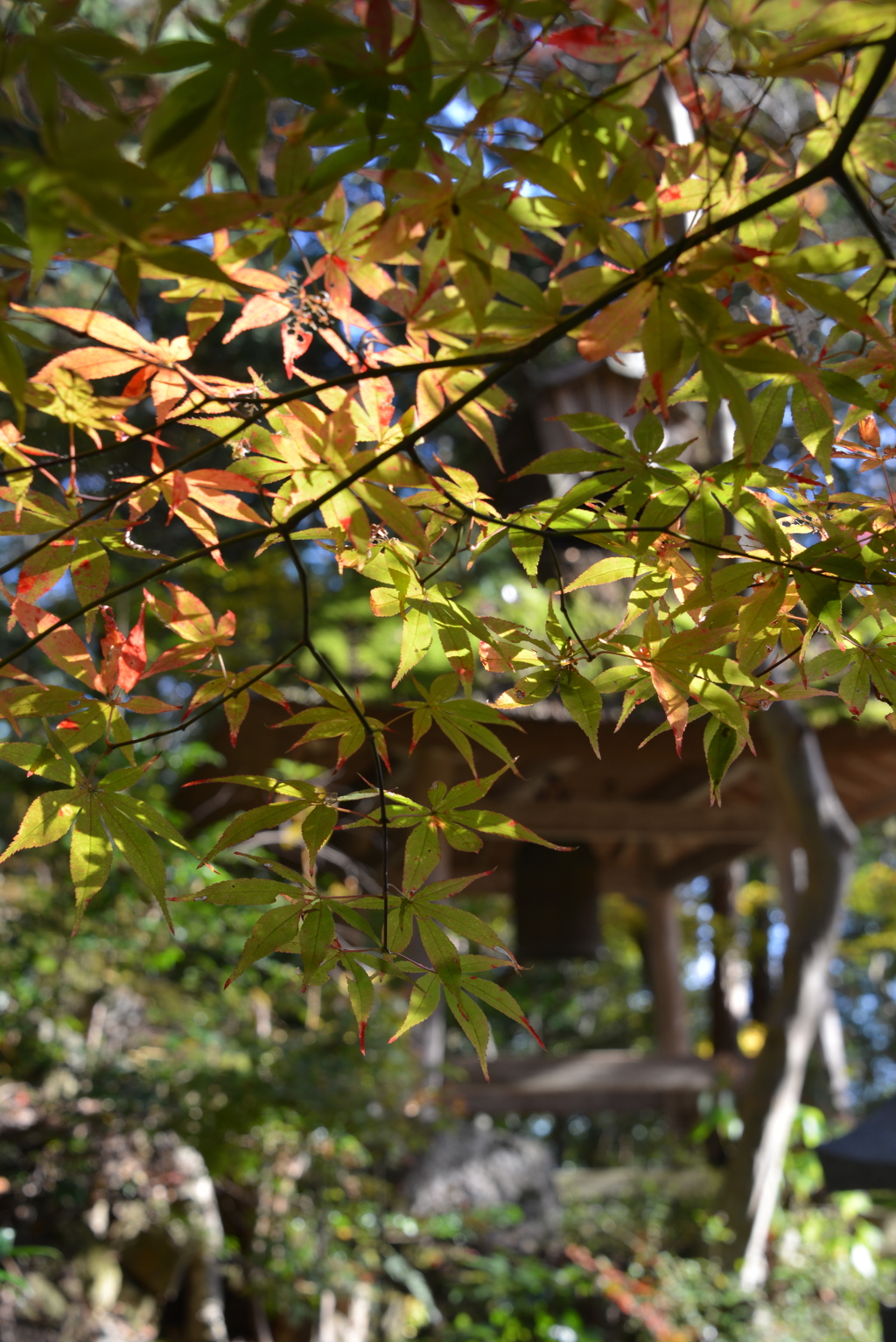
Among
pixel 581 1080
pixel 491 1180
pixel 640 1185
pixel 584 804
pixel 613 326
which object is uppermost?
pixel 584 804

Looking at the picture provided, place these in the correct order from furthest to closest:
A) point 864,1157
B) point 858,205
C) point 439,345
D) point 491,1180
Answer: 1. point 491,1180
2. point 864,1157
3. point 439,345
4. point 858,205

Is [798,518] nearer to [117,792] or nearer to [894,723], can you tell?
[894,723]

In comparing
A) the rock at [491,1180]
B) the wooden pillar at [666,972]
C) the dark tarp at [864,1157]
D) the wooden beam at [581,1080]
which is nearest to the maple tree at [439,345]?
the dark tarp at [864,1157]

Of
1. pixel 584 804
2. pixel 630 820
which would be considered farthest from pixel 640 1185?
pixel 584 804

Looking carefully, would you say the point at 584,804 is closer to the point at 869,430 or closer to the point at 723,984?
the point at 869,430

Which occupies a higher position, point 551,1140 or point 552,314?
point 552,314

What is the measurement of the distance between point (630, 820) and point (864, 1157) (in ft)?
5.15

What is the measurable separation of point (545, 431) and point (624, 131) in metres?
2.76

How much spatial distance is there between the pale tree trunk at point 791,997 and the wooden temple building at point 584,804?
207 mm

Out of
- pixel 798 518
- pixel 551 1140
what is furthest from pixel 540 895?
pixel 551 1140

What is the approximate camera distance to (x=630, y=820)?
12.7ft

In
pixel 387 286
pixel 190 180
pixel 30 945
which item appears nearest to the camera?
pixel 190 180

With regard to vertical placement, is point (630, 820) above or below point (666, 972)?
above

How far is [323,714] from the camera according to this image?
0.55m
